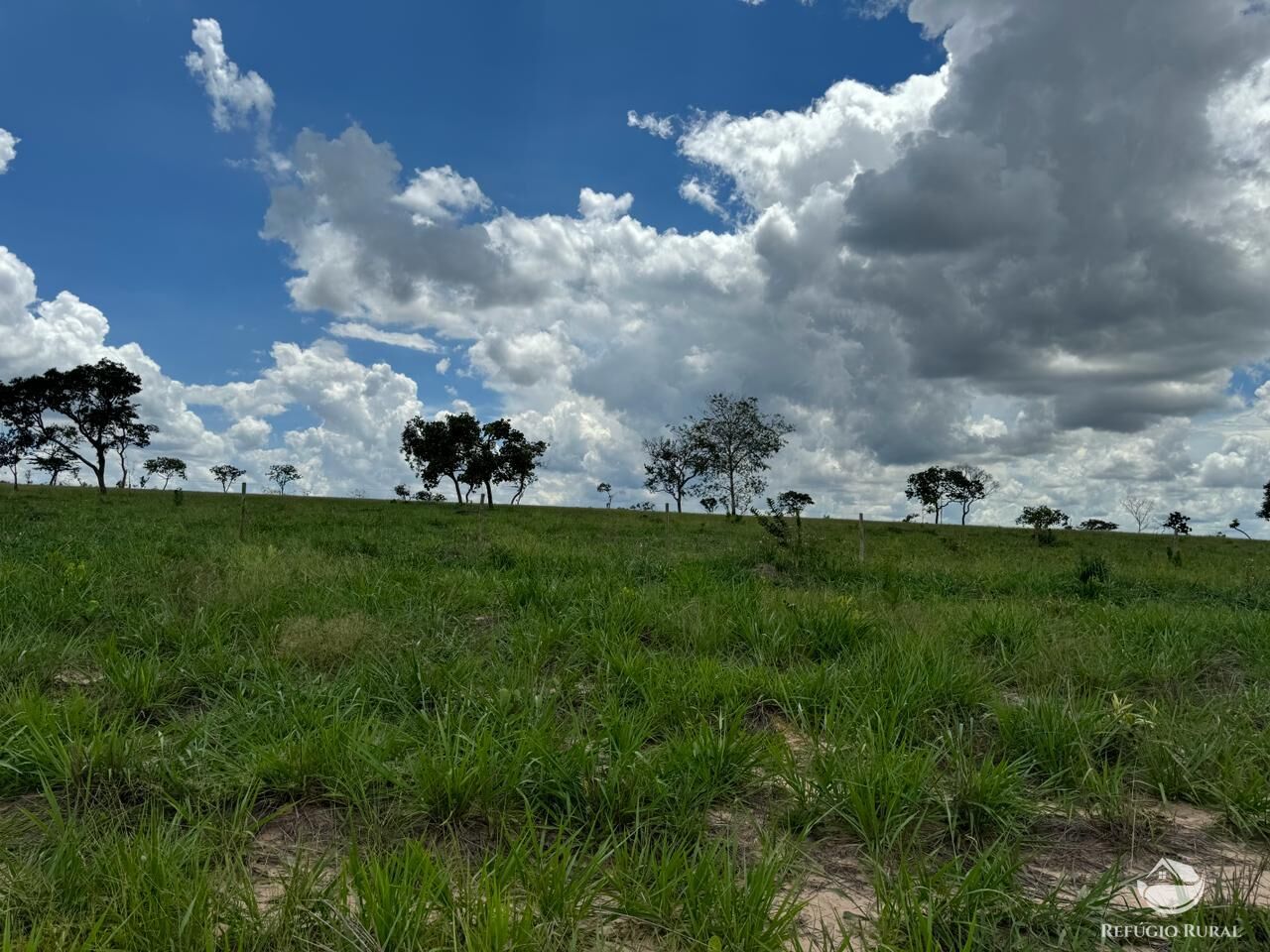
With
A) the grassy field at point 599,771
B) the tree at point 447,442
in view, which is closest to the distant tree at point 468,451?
the tree at point 447,442

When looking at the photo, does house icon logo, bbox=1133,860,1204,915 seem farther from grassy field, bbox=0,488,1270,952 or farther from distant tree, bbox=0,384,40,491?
distant tree, bbox=0,384,40,491

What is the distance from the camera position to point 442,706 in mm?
4816

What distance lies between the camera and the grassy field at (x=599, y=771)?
8.80 feet

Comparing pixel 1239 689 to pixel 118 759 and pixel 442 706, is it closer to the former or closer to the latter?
pixel 442 706

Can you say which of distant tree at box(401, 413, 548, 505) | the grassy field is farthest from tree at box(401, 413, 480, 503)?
the grassy field

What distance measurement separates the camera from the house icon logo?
113 inches

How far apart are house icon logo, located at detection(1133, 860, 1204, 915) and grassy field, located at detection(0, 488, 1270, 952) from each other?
0.09 m

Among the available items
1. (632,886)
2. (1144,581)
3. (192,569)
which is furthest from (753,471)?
(632,886)

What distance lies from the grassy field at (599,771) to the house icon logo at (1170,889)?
3.7 inches

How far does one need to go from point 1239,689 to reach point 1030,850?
391 cm

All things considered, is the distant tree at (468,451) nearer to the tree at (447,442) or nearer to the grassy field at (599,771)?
the tree at (447,442)

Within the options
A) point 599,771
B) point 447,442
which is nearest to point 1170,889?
point 599,771

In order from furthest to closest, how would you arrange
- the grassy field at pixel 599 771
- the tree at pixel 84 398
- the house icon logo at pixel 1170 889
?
the tree at pixel 84 398
the house icon logo at pixel 1170 889
the grassy field at pixel 599 771

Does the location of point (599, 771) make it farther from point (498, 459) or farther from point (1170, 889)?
point (498, 459)
